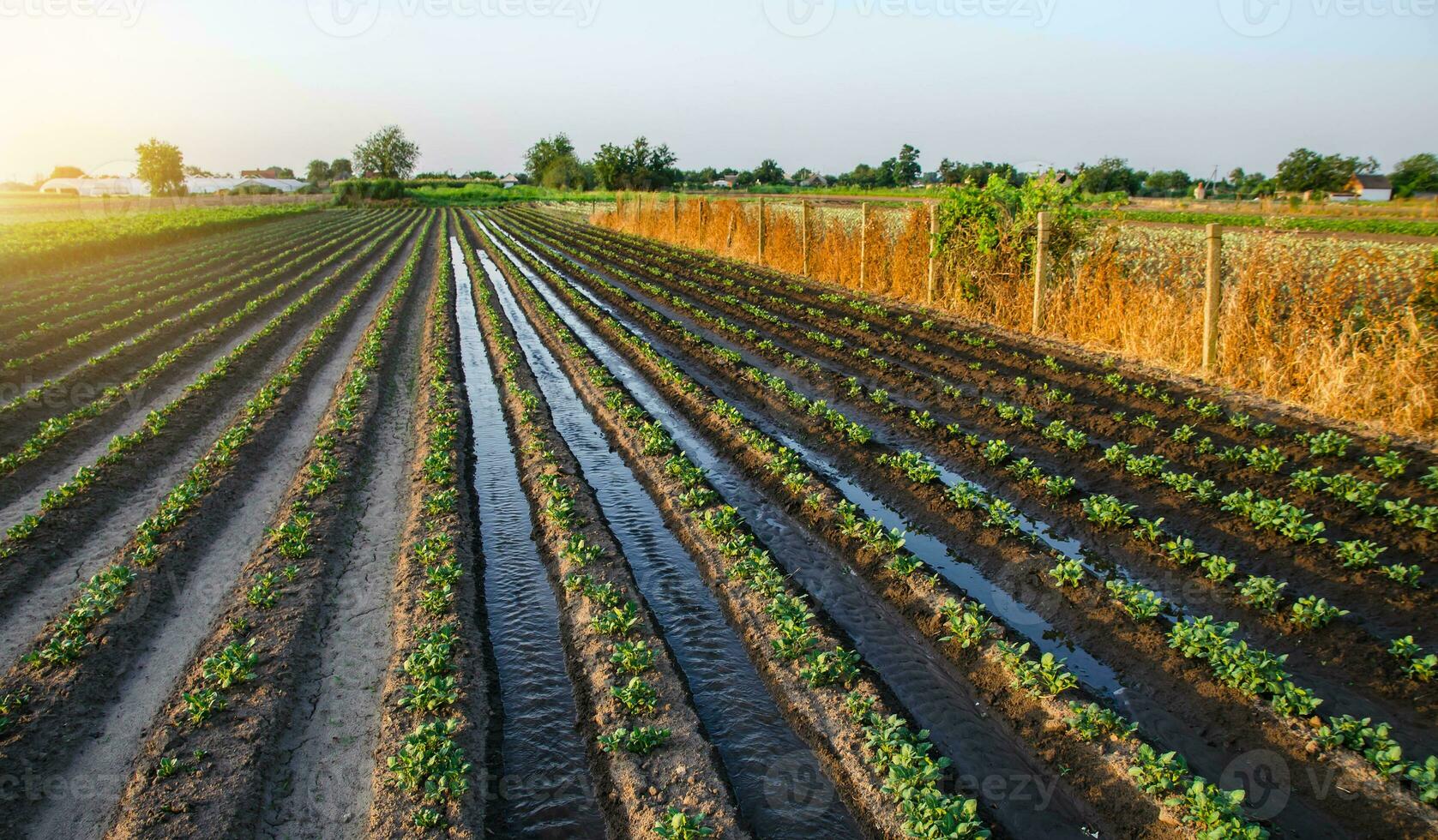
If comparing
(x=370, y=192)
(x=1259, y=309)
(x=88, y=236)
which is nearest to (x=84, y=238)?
(x=88, y=236)

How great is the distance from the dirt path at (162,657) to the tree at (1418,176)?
2568 inches

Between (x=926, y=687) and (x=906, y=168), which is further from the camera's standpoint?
(x=906, y=168)

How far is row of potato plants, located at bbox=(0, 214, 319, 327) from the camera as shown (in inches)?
792

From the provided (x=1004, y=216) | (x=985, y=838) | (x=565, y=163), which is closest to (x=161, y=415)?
(x=985, y=838)

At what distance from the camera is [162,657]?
6000mm

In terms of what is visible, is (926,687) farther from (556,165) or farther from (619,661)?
(556,165)

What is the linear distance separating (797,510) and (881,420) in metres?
3.12

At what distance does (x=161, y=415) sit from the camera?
438 inches

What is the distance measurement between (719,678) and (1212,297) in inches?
398

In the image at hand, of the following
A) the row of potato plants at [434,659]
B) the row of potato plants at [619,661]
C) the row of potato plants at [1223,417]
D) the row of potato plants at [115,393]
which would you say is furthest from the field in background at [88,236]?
the row of potato plants at [1223,417]

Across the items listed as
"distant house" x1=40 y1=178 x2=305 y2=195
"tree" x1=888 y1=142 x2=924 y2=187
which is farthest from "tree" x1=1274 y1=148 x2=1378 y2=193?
"distant house" x1=40 y1=178 x2=305 y2=195

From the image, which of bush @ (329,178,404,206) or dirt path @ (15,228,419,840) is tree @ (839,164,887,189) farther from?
dirt path @ (15,228,419,840)

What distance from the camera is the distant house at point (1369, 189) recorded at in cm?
5610

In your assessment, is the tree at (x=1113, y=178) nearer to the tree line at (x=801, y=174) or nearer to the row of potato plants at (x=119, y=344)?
the tree line at (x=801, y=174)
